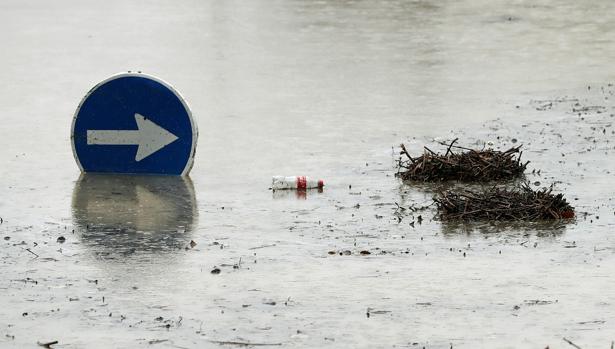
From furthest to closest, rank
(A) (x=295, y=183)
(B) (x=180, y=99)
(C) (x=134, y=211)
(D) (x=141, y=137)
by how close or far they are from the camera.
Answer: (D) (x=141, y=137) < (B) (x=180, y=99) < (A) (x=295, y=183) < (C) (x=134, y=211)

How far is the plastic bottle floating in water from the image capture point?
37.4 feet

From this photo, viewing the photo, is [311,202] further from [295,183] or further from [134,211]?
[134,211]

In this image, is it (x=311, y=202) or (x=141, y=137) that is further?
(x=141, y=137)

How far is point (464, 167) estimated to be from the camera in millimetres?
11617

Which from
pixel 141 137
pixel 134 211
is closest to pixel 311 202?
pixel 134 211

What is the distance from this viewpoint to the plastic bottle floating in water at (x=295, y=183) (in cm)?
Result: 1140

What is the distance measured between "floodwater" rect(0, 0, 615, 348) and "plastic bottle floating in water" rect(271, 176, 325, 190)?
12cm

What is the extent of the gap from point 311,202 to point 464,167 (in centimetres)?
141

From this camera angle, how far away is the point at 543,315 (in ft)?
26.3

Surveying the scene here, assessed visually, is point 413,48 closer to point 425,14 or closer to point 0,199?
point 425,14

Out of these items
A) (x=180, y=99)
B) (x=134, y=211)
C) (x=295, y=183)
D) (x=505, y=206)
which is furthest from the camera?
(x=180, y=99)

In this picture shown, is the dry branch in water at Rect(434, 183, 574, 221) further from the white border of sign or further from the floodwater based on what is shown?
the white border of sign

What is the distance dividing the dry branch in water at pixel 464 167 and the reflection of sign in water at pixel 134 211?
6.05 feet

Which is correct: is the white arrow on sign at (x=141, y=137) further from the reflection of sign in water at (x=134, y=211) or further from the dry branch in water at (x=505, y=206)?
the dry branch in water at (x=505, y=206)
